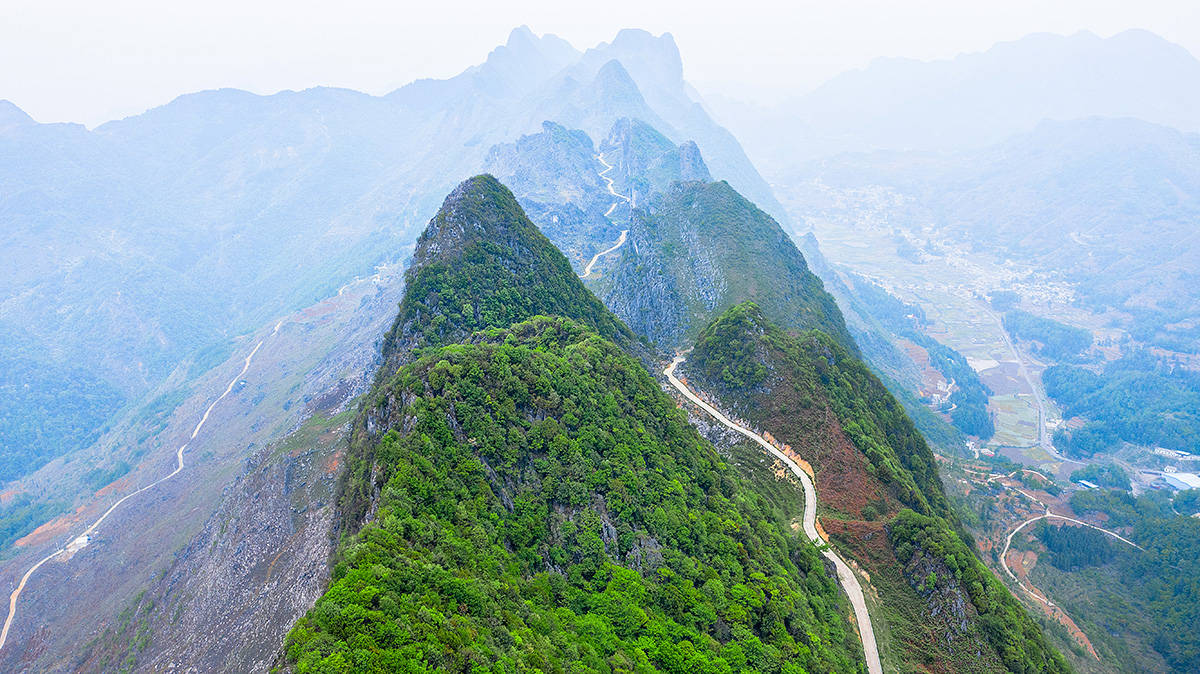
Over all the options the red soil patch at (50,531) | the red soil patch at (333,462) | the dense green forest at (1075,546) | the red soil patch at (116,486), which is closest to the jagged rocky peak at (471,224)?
the red soil patch at (333,462)

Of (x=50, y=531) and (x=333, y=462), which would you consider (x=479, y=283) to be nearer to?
(x=333, y=462)

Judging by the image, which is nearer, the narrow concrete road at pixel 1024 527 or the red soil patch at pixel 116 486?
the narrow concrete road at pixel 1024 527

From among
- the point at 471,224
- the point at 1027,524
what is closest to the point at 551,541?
the point at 471,224

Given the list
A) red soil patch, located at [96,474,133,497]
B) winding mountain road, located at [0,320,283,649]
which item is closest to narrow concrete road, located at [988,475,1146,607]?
winding mountain road, located at [0,320,283,649]

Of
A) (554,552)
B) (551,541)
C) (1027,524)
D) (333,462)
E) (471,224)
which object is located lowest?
(1027,524)

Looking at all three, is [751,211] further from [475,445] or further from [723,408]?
[475,445]

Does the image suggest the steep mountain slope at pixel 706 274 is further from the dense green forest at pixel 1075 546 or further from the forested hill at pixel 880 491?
the dense green forest at pixel 1075 546
